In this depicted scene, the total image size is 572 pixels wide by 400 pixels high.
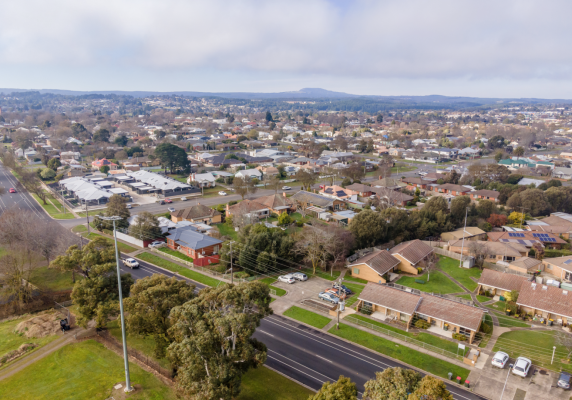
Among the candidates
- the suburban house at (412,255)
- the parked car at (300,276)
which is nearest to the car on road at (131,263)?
the parked car at (300,276)

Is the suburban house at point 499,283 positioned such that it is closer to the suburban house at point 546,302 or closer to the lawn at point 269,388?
the suburban house at point 546,302

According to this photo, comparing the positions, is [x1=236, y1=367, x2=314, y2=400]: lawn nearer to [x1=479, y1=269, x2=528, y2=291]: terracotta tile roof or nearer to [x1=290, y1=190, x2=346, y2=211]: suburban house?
[x1=479, y1=269, x2=528, y2=291]: terracotta tile roof

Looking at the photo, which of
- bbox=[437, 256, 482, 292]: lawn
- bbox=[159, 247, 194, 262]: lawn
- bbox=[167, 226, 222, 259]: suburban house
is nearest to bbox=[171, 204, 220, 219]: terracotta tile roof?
bbox=[167, 226, 222, 259]: suburban house

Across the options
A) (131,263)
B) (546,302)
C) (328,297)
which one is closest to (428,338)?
(328,297)

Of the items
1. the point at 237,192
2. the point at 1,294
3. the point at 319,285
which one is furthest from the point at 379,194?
the point at 1,294

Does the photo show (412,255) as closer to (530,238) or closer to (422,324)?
(422,324)
